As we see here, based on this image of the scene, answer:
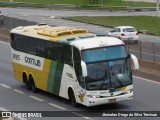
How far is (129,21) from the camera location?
65.4 metres

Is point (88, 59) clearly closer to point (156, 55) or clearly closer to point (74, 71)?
point (74, 71)

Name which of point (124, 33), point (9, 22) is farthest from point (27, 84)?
point (9, 22)

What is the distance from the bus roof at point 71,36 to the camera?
21.0 m

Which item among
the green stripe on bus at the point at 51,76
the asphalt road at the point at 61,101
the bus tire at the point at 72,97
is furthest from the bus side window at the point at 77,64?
the green stripe on bus at the point at 51,76

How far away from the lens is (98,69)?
810 inches

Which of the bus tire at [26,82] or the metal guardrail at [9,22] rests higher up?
the bus tire at [26,82]

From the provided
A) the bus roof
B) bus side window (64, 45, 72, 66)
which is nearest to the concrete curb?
the bus roof

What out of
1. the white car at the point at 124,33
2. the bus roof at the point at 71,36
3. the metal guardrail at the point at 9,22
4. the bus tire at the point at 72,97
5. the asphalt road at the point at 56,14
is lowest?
the asphalt road at the point at 56,14

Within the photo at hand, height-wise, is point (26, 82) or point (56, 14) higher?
point (26, 82)

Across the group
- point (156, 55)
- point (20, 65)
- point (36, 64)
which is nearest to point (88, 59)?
point (36, 64)

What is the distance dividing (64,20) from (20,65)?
40905mm

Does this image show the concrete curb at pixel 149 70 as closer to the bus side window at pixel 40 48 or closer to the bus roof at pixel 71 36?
the bus roof at pixel 71 36

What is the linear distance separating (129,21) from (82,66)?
45973 mm

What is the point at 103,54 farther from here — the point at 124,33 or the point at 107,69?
the point at 124,33
